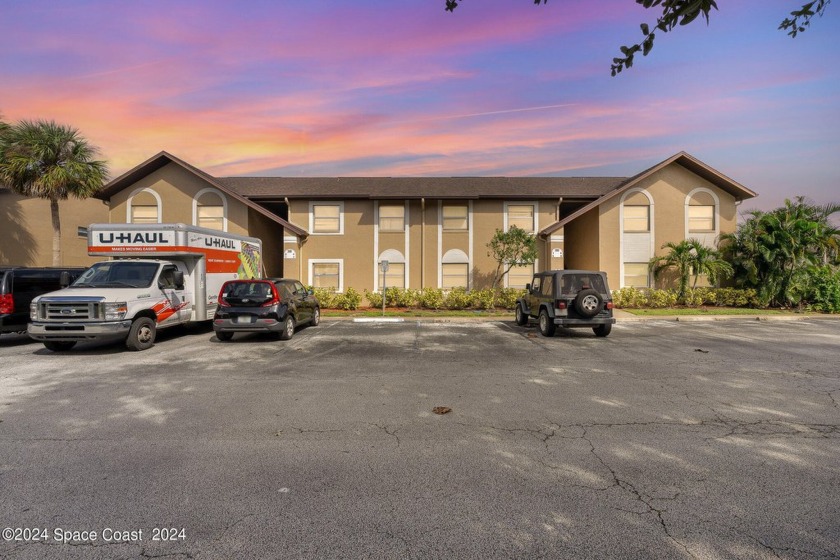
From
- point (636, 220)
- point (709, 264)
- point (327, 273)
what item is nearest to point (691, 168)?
point (636, 220)

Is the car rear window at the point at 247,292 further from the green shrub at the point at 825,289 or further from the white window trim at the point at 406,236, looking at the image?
the green shrub at the point at 825,289

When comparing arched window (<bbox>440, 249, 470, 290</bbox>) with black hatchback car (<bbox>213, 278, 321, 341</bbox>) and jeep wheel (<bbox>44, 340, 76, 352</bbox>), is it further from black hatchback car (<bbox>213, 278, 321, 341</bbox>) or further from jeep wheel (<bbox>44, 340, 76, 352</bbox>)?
jeep wheel (<bbox>44, 340, 76, 352</bbox>)

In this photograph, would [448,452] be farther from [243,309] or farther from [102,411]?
[243,309]

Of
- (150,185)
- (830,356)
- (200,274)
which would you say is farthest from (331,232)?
(830,356)

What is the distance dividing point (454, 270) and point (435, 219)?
2.88 metres

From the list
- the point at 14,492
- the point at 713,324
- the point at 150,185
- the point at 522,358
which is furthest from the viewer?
the point at 150,185

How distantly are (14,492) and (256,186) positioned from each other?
76.5ft

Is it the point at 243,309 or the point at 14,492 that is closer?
the point at 14,492

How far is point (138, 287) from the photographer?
10516mm

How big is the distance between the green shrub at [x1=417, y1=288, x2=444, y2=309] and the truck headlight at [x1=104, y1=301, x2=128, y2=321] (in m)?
12.9

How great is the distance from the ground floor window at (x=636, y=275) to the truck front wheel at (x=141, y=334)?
68.2 ft

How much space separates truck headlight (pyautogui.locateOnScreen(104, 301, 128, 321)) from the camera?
31.3 feet

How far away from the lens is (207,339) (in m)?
12.2

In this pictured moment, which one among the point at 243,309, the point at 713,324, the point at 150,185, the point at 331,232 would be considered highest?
the point at 150,185
